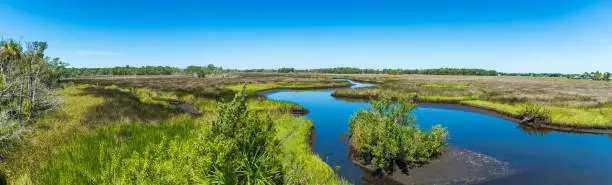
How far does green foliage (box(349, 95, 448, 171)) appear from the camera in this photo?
17.8 meters

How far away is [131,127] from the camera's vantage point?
18.9 meters

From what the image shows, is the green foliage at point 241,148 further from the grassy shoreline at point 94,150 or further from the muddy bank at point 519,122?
the muddy bank at point 519,122

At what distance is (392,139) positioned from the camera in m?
17.6

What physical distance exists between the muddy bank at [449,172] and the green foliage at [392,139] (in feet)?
2.11

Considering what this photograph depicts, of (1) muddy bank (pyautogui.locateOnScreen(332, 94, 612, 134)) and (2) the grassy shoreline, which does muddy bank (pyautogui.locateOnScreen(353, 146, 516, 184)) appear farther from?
(1) muddy bank (pyautogui.locateOnScreen(332, 94, 612, 134))

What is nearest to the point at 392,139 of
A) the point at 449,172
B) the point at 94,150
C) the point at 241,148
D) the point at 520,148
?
the point at 449,172

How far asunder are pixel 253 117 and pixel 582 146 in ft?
107

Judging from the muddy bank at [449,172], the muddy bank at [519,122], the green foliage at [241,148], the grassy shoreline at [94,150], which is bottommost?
the muddy bank at [449,172]

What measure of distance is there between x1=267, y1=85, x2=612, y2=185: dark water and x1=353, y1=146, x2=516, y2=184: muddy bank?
0.70m

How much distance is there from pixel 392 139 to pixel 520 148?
15.4 m

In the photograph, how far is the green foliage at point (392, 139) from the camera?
1781 centimetres

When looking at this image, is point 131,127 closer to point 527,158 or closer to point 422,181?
point 422,181

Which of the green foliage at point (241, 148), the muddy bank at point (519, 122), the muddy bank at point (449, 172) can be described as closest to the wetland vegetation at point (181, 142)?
the green foliage at point (241, 148)

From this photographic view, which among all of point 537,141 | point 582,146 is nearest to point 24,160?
point 537,141
